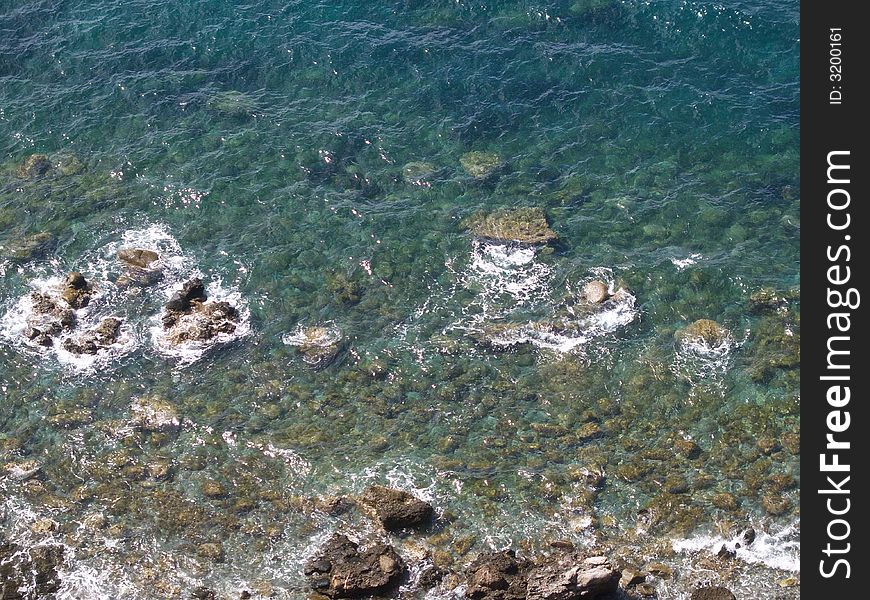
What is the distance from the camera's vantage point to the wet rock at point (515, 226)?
190ft

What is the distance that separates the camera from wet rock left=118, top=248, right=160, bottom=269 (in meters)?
56.8

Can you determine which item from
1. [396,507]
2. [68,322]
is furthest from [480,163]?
[396,507]

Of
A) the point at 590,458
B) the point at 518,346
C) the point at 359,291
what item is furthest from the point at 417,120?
the point at 590,458

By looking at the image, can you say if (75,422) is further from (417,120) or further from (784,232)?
(784,232)

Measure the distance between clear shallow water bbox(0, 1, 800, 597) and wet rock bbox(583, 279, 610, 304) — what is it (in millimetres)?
954

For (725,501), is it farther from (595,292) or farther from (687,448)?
(595,292)

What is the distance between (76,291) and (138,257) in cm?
396

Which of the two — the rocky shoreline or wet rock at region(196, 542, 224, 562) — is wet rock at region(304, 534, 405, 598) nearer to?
the rocky shoreline

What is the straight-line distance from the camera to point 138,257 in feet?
187

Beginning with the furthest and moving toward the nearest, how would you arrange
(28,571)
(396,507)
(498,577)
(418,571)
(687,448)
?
1. (687,448)
2. (396,507)
3. (28,571)
4. (418,571)
5. (498,577)

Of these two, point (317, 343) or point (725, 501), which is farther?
point (317, 343)

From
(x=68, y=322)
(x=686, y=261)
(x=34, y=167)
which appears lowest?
(x=686, y=261)

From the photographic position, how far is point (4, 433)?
161ft
